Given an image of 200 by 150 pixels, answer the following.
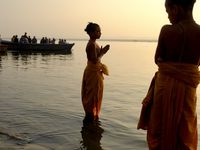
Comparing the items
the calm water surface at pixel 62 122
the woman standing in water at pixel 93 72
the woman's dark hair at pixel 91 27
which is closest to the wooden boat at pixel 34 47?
the calm water surface at pixel 62 122

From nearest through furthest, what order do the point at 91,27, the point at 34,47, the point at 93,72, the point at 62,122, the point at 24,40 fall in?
the point at 91,27 < the point at 93,72 < the point at 62,122 < the point at 24,40 < the point at 34,47

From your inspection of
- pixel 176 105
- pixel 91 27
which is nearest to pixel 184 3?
pixel 176 105

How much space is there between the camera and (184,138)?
3951 mm

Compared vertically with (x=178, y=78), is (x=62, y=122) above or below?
below

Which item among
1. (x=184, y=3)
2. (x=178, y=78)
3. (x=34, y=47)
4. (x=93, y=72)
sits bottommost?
(x=34, y=47)

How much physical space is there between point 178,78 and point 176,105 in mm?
261

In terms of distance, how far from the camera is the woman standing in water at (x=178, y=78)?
154 inches

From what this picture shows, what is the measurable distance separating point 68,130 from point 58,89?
671 cm

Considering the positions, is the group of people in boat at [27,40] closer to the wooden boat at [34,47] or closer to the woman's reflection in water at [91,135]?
the wooden boat at [34,47]

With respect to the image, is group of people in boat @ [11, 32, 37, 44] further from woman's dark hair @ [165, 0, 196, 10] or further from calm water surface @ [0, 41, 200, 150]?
woman's dark hair @ [165, 0, 196, 10]

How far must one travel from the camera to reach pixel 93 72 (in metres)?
7.64

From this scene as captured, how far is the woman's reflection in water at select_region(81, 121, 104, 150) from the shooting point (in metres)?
6.73

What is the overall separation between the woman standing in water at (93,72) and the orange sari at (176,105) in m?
3.57

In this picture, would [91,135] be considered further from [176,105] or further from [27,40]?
[27,40]
